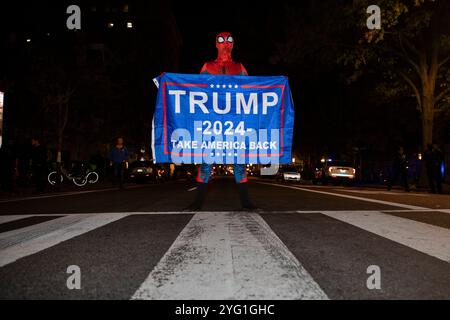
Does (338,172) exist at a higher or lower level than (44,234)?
lower

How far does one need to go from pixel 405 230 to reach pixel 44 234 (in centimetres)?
384

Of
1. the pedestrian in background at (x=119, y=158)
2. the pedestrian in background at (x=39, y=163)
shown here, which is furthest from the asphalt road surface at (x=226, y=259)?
the pedestrian in background at (x=119, y=158)

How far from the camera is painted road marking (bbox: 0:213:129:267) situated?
3342 millimetres

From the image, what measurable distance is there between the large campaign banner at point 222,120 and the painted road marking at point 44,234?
5.16 ft

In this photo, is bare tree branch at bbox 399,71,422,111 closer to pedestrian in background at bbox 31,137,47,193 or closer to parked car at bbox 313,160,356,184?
parked car at bbox 313,160,356,184

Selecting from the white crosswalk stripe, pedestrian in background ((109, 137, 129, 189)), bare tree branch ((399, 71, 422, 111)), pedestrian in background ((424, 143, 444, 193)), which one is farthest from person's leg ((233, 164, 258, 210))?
bare tree branch ((399, 71, 422, 111))

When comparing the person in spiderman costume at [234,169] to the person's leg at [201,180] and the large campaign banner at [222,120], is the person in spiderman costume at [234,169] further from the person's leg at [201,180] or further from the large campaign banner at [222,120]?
the large campaign banner at [222,120]

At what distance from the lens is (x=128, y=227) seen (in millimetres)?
4676

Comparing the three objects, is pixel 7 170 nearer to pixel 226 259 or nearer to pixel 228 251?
pixel 228 251

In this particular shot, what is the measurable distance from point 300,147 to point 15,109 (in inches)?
1329

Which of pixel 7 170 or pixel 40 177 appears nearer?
pixel 7 170

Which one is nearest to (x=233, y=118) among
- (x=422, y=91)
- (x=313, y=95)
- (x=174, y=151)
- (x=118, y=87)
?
(x=174, y=151)

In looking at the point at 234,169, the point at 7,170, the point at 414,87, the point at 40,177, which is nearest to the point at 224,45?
the point at 234,169

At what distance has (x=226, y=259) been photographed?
3.04 metres
